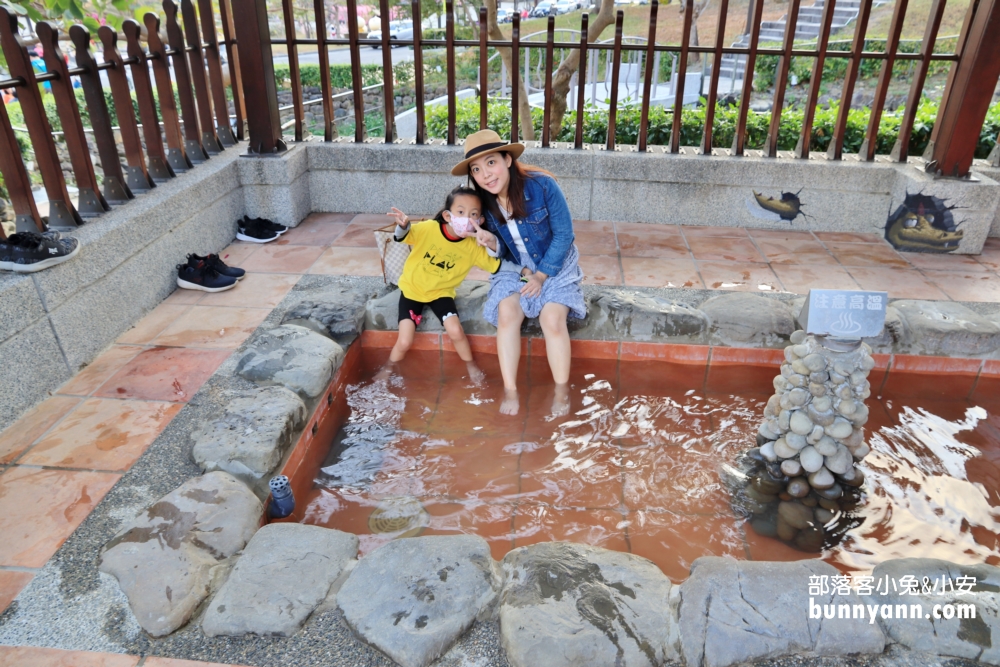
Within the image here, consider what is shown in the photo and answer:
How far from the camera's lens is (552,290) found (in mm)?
3418

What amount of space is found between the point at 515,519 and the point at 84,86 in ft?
11.6

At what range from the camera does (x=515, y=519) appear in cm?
264

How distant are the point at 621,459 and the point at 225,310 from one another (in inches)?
99.6

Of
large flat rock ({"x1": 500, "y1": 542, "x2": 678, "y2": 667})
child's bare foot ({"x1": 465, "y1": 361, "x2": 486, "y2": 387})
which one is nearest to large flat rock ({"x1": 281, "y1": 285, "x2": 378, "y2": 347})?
child's bare foot ({"x1": 465, "y1": 361, "x2": 486, "y2": 387})

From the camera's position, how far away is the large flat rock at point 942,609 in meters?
1.84

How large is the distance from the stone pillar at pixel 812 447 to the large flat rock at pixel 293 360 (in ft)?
6.50

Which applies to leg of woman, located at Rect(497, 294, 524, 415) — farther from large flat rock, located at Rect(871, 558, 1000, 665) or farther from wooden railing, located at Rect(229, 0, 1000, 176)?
wooden railing, located at Rect(229, 0, 1000, 176)

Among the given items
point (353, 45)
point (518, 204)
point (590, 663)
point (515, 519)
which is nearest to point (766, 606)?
point (590, 663)

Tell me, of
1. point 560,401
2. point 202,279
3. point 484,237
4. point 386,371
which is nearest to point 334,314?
point 386,371

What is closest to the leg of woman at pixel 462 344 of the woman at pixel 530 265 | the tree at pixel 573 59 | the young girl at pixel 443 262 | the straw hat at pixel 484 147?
the young girl at pixel 443 262

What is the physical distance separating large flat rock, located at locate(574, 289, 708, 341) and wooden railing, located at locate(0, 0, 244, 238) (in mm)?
2916

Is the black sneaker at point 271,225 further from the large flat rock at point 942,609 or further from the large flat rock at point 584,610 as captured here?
the large flat rock at point 942,609

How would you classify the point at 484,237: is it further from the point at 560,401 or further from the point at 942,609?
the point at 942,609

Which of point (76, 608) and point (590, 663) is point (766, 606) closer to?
point (590, 663)
